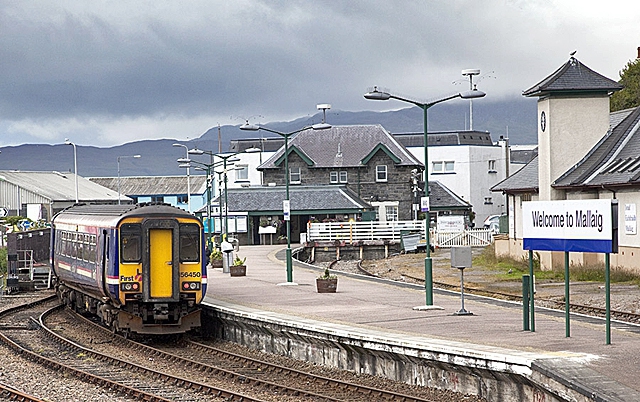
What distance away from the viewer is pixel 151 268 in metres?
23.1

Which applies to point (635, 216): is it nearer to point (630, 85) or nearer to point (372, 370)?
point (372, 370)

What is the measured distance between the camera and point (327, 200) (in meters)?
73.9

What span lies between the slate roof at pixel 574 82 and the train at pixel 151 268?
20.0m

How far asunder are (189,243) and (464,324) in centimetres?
650

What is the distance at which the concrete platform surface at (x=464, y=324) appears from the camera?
14.2m

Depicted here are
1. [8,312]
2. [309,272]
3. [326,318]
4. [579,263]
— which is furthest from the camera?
[309,272]

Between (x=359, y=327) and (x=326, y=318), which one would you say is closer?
(x=359, y=327)

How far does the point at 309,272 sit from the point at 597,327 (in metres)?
24.2

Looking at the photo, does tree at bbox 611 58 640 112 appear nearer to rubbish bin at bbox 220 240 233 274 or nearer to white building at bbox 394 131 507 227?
white building at bbox 394 131 507 227

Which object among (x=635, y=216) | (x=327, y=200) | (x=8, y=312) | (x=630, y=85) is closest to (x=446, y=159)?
(x=327, y=200)

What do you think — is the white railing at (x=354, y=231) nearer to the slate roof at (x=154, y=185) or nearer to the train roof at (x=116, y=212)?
the train roof at (x=116, y=212)

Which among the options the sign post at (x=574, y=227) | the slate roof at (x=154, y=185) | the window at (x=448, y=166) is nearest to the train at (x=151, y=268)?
the sign post at (x=574, y=227)

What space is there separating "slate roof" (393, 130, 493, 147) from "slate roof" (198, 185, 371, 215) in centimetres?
2465

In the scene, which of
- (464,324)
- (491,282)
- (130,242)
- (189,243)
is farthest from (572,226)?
(491,282)
